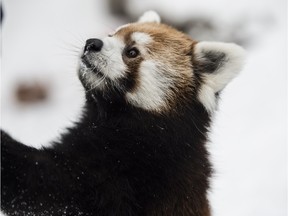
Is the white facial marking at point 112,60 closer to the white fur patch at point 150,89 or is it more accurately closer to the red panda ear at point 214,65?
the white fur patch at point 150,89

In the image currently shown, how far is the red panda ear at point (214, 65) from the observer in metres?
3.63

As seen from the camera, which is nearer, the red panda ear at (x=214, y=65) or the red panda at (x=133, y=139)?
the red panda at (x=133, y=139)

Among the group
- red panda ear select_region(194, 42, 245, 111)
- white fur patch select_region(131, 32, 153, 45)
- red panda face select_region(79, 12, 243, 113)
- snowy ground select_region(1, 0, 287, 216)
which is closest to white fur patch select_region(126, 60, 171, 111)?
red panda face select_region(79, 12, 243, 113)

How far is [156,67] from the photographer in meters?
3.74

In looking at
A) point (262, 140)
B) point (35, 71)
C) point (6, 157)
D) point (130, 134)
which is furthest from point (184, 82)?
point (35, 71)

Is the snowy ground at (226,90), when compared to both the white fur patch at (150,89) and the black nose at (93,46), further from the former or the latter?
the black nose at (93,46)

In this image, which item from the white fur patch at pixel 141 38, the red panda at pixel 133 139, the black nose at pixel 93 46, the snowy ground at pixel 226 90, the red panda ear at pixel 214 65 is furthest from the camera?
the snowy ground at pixel 226 90

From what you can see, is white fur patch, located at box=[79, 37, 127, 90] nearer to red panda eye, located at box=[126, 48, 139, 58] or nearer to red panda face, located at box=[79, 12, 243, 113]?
red panda face, located at box=[79, 12, 243, 113]

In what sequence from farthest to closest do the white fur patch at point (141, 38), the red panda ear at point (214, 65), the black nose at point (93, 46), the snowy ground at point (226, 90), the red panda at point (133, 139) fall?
1. the snowy ground at point (226, 90)
2. the white fur patch at point (141, 38)
3. the red panda ear at point (214, 65)
4. the black nose at point (93, 46)
5. the red panda at point (133, 139)

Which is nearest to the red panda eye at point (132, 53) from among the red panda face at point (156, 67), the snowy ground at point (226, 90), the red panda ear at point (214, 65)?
the red panda face at point (156, 67)

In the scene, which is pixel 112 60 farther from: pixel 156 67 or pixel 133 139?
pixel 133 139

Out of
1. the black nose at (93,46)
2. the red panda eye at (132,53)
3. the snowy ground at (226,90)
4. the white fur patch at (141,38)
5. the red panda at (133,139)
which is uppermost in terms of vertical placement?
the white fur patch at (141,38)

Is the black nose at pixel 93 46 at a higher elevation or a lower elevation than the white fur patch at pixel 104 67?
higher

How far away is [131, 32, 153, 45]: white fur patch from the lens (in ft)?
12.3
